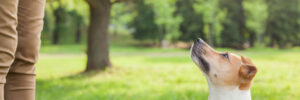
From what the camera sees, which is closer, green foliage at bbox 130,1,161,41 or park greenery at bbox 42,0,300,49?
park greenery at bbox 42,0,300,49

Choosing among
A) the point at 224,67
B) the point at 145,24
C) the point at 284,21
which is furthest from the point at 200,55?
the point at 284,21

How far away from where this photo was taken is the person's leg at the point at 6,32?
1708 millimetres

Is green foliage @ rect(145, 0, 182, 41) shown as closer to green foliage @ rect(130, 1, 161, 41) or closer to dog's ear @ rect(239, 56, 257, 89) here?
green foliage @ rect(130, 1, 161, 41)

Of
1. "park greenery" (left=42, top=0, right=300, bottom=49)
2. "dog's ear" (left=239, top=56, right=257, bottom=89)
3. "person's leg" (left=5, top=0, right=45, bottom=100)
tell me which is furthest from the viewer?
"park greenery" (left=42, top=0, right=300, bottom=49)

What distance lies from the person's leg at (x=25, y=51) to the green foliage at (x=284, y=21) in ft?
112

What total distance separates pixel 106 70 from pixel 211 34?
23.3 m

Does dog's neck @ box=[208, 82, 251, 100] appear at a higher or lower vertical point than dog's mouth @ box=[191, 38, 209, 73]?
lower

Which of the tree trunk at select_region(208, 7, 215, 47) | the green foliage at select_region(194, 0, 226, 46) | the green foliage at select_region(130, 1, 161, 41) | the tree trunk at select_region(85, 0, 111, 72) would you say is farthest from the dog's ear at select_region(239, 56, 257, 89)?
the green foliage at select_region(130, 1, 161, 41)

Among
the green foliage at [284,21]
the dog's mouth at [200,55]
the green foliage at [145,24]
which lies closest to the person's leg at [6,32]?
the dog's mouth at [200,55]

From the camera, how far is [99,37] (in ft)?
29.0

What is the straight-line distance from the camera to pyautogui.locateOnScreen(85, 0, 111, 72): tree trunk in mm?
8750

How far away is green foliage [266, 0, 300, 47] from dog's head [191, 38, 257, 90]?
33.1 m

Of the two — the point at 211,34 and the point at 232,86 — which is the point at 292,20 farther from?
the point at 232,86

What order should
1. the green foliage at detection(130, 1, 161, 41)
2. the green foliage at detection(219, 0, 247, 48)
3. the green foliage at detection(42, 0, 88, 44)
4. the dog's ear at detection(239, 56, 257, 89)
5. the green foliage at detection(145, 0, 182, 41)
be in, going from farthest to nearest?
the green foliage at detection(130, 1, 161, 41) → the green foliage at detection(42, 0, 88, 44) → the green foliage at detection(219, 0, 247, 48) → the green foliage at detection(145, 0, 182, 41) → the dog's ear at detection(239, 56, 257, 89)
